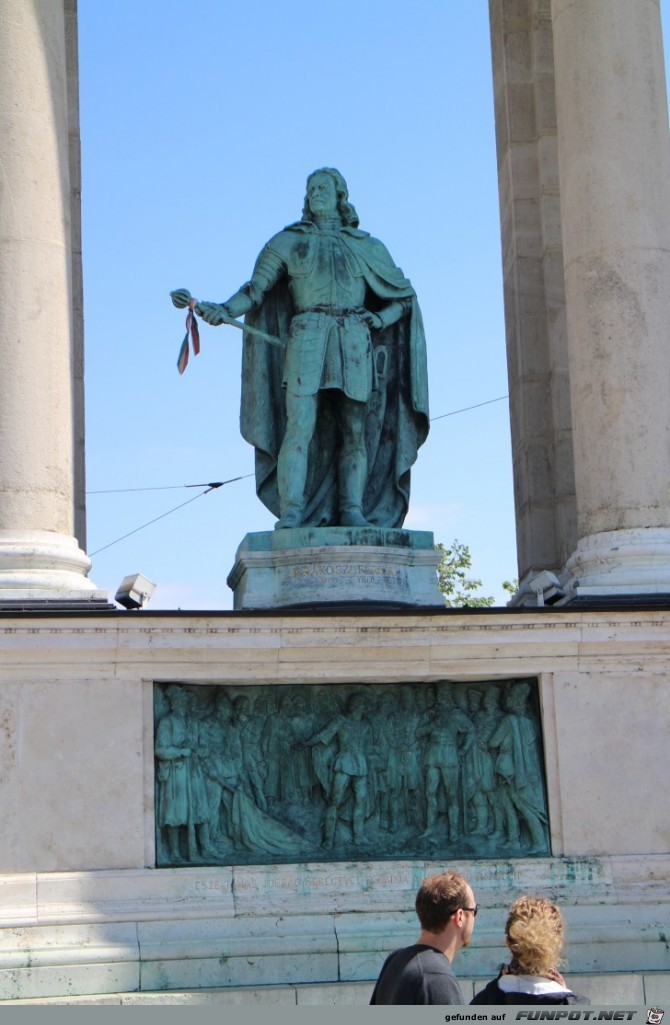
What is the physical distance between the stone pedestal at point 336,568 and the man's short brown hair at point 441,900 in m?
8.36

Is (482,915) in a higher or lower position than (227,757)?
lower

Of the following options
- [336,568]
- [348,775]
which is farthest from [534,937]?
[336,568]

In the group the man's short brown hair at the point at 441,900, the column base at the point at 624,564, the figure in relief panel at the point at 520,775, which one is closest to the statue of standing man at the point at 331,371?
the column base at the point at 624,564

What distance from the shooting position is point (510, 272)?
76.4 feet

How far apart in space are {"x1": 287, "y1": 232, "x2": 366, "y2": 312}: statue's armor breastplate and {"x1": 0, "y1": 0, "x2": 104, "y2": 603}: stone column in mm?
2374

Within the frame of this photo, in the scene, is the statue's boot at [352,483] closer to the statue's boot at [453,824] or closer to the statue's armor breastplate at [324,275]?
the statue's armor breastplate at [324,275]

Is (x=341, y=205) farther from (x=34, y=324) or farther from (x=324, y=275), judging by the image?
(x=34, y=324)

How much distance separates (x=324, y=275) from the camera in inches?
780

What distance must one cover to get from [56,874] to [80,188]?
901cm

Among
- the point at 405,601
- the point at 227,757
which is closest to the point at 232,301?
the point at 405,601

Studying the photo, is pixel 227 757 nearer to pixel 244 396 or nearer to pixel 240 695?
pixel 240 695

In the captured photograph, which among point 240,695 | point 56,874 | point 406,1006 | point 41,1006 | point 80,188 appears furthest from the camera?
point 80,188

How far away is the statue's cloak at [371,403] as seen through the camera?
20.1 metres

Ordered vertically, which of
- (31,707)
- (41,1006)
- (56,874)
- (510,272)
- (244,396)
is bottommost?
(41,1006)
